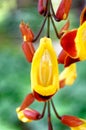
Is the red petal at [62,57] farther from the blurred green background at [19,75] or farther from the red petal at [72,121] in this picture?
the blurred green background at [19,75]

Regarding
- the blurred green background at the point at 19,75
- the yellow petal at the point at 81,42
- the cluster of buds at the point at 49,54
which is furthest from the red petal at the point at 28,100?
the blurred green background at the point at 19,75

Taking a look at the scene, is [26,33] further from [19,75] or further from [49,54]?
[19,75]

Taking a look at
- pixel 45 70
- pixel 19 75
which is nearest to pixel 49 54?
pixel 45 70

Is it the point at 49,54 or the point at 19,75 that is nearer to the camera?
the point at 49,54

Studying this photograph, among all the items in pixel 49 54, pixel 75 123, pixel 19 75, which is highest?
pixel 49 54

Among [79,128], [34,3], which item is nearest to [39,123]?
[34,3]

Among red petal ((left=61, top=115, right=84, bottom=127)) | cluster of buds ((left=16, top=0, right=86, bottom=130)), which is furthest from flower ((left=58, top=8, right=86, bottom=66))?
red petal ((left=61, top=115, right=84, bottom=127))
